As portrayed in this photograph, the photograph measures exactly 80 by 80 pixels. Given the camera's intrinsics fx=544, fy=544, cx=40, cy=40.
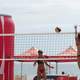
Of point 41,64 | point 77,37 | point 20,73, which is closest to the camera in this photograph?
point 77,37

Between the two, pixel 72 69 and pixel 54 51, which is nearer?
pixel 54 51

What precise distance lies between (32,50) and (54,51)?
749 millimetres

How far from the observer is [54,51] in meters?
16.3

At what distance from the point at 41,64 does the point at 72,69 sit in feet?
7.02

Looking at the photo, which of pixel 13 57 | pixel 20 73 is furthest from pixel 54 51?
pixel 20 73

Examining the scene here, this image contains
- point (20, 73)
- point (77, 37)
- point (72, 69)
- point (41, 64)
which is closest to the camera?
point (77, 37)

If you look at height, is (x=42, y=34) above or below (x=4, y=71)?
above

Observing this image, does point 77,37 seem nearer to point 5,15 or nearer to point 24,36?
point 24,36

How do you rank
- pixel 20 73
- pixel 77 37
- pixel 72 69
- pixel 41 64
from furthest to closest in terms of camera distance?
pixel 20 73
pixel 72 69
pixel 41 64
pixel 77 37

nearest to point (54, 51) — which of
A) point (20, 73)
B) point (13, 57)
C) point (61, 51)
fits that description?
point (61, 51)

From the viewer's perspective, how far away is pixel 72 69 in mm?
18453

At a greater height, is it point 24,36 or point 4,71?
point 24,36

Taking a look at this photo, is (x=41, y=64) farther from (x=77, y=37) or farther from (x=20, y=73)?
(x=20, y=73)

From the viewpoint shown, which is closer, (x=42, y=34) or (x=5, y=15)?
(x=42, y=34)
